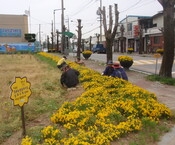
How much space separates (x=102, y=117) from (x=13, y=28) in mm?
64425

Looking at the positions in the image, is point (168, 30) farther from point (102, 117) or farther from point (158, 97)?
point (102, 117)

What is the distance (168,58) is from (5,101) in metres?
8.08

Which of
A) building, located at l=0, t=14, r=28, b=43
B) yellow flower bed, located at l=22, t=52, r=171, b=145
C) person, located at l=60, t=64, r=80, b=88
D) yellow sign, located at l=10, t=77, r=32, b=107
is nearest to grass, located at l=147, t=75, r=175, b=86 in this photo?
person, located at l=60, t=64, r=80, b=88

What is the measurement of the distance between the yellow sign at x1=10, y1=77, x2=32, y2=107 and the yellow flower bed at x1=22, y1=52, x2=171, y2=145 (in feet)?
2.43

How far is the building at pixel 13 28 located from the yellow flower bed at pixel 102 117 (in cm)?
6116

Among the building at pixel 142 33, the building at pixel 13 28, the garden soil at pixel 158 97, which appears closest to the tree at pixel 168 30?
the garden soil at pixel 158 97

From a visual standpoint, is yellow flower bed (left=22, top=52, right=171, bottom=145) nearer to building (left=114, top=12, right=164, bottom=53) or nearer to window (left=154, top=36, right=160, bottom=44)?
building (left=114, top=12, right=164, bottom=53)

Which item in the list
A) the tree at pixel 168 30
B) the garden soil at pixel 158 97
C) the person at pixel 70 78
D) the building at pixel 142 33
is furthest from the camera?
the building at pixel 142 33

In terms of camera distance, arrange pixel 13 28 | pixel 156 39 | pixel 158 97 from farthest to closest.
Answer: pixel 13 28
pixel 156 39
pixel 158 97

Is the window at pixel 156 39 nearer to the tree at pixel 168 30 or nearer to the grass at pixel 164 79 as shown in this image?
the grass at pixel 164 79

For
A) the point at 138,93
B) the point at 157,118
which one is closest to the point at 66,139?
the point at 157,118

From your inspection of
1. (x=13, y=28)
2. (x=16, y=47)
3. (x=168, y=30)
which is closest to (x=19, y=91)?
(x=168, y=30)

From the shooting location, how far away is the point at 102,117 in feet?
21.1

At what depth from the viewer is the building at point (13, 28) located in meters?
67.2
